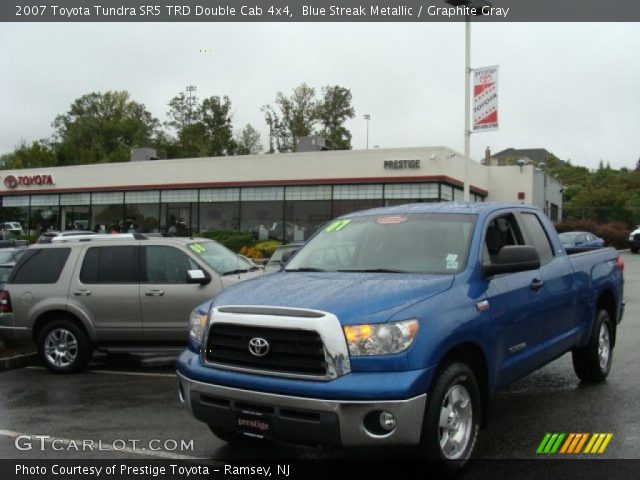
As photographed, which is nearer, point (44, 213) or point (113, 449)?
point (113, 449)

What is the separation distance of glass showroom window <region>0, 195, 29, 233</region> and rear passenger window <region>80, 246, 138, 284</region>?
35.1 meters

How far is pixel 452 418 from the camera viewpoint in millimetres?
4453

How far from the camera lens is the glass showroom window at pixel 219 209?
3388 cm

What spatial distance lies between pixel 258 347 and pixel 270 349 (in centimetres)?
9

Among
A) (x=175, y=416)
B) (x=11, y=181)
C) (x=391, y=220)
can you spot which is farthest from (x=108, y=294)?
(x=11, y=181)

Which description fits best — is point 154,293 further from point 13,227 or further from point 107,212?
point 13,227

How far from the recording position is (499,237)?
5.73 m

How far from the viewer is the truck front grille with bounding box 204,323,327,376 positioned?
4.14 meters

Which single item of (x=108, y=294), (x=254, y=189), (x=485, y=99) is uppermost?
(x=485, y=99)

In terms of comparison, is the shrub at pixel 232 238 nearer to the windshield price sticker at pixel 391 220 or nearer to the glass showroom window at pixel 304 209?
the glass showroom window at pixel 304 209

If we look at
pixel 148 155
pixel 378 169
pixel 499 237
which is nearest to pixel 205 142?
pixel 148 155

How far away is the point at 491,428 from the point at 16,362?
269 inches

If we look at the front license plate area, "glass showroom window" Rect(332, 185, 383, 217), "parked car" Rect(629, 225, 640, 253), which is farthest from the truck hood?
"parked car" Rect(629, 225, 640, 253)

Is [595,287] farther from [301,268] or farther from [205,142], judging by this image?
[205,142]
